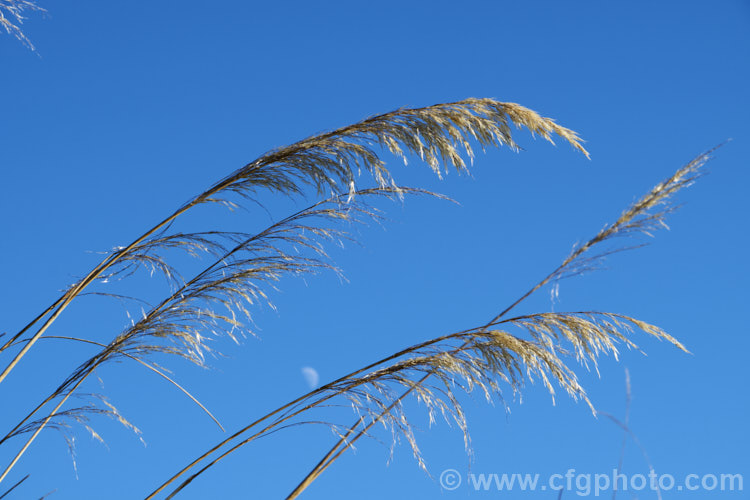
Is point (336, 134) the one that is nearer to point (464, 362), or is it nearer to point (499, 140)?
point (499, 140)

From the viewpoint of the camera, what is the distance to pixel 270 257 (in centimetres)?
277

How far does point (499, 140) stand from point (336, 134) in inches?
24.8

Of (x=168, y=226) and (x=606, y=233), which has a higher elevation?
(x=168, y=226)

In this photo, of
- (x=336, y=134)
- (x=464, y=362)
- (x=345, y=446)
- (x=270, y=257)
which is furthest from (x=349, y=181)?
(x=345, y=446)

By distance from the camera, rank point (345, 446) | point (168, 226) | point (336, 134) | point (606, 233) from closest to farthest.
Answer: point (606, 233)
point (345, 446)
point (336, 134)
point (168, 226)

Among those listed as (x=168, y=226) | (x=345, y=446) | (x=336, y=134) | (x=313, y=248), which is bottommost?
(x=345, y=446)

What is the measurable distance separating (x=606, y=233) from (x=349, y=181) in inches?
40.0

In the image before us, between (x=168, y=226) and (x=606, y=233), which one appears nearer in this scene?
(x=606, y=233)

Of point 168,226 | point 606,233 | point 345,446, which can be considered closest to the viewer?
point 606,233

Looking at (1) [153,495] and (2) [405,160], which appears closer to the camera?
(1) [153,495]

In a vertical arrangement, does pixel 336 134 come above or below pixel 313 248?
above

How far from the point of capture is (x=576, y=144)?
2.79 metres

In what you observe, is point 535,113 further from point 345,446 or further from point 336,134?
point 345,446

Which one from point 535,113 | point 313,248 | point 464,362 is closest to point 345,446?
point 464,362
